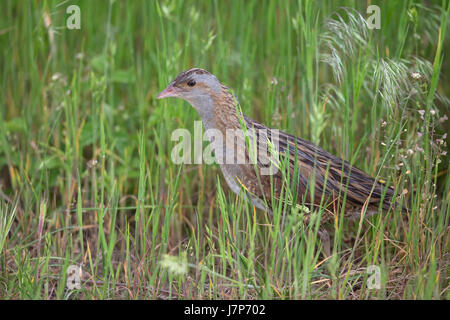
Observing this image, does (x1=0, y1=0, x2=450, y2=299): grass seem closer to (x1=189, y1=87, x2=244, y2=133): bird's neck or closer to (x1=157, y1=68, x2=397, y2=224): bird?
(x1=157, y1=68, x2=397, y2=224): bird

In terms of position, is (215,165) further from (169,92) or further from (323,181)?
(323,181)

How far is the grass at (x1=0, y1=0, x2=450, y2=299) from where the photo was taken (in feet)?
10.2

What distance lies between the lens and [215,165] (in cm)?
423

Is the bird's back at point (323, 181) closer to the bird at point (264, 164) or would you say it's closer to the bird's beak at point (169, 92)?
the bird at point (264, 164)

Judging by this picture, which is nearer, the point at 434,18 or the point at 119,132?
the point at 434,18

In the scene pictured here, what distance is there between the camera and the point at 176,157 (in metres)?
3.96

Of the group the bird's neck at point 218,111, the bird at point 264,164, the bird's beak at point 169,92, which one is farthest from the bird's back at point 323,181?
the bird's beak at point 169,92

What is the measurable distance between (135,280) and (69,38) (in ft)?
8.25

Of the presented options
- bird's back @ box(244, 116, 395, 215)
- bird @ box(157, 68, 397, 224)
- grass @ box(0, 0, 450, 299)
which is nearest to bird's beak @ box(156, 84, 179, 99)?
bird @ box(157, 68, 397, 224)

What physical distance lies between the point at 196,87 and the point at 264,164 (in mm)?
630

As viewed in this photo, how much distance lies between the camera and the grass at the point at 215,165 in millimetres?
3123
